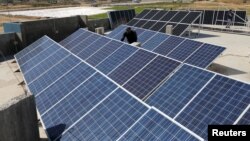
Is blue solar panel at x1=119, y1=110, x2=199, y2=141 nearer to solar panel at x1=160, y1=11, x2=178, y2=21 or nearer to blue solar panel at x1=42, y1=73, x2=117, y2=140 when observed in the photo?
blue solar panel at x1=42, y1=73, x2=117, y2=140

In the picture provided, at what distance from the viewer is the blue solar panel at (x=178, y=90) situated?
9695 mm

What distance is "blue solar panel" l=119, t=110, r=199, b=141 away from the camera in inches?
279

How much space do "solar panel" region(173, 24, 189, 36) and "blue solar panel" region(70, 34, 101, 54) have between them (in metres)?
10.5

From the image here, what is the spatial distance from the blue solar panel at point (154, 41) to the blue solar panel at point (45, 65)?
632cm

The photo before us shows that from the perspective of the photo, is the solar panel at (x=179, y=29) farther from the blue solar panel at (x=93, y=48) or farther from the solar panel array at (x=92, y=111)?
the solar panel array at (x=92, y=111)

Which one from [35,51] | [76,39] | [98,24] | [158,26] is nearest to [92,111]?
[35,51]

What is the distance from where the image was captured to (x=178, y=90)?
1036 centimetres

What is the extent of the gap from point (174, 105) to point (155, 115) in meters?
2.06

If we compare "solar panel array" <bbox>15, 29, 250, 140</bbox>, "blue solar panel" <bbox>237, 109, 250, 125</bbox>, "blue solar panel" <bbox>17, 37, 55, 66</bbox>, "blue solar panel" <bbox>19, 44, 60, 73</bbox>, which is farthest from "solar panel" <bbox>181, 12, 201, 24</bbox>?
"blue solar panel" <bbox>237, 109, 250, 125</bbox>

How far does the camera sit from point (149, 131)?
24.7ft

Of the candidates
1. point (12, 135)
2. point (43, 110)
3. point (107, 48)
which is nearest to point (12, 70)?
point (107, 48)

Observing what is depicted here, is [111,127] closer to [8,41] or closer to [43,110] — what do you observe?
[43,110]

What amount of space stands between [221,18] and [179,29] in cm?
1047

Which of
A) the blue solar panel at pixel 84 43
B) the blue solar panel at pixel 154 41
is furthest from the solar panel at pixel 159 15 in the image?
the blue solar panel at pixel 84 43
